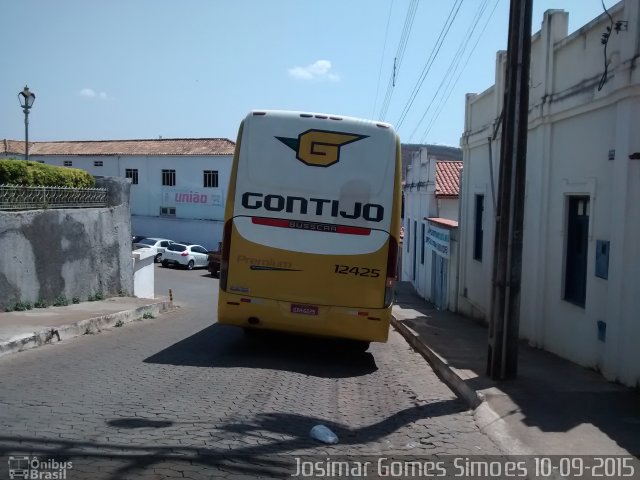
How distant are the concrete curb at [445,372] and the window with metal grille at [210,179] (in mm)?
33884

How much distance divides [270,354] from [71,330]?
11.7 ft

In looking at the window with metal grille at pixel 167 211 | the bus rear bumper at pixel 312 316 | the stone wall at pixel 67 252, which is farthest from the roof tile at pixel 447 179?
the window with metal grille at pixel 167 211

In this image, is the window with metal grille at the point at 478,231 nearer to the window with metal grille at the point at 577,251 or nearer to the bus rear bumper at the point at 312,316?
the window with metal grille at the point at 577,251

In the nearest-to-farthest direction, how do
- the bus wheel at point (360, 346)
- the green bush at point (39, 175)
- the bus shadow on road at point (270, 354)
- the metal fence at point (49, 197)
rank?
the bus shadow on road at point (270, 354), the bus wheel at point (360, 346), the metal fence at point (49, 197), the green bush at point (39, 175)

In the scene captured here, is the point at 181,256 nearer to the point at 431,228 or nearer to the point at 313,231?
the point at 431,228

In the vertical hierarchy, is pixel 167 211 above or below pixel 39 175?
below

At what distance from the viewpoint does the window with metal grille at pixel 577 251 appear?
946cm

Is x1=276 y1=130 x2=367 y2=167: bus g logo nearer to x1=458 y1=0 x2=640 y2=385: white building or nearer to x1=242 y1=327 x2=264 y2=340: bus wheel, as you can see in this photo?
x1=458 y1=0 x2=640 y2=385: white building

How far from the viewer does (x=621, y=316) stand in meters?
7.79

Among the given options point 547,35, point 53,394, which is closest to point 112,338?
point 53,394

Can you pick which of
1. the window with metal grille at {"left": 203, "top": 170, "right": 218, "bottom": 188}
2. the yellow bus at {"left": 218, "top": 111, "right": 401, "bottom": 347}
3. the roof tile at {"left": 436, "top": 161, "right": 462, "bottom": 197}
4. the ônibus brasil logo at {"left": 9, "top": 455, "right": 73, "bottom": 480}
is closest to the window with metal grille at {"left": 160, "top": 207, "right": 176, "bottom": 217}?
the window with metal grille at {"left": 203, "top": 170, "right": 218, "bottom": 188}

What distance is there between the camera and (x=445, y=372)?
30.3 ft

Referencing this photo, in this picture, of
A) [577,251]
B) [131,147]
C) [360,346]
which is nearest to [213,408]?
[360,346]

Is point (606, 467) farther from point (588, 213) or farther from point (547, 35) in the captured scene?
point (547, 35)
